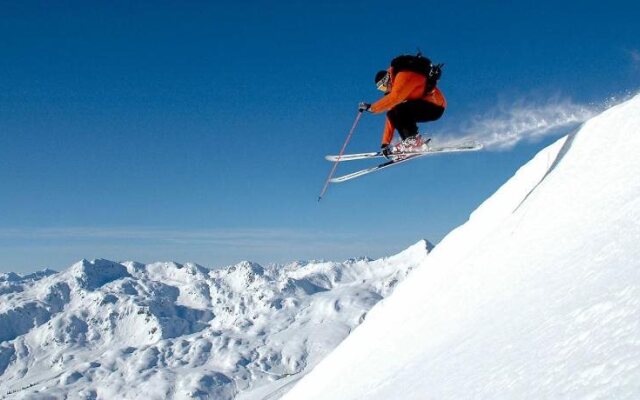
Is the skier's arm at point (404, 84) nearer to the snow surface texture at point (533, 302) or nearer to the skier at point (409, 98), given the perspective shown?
the skier at point (409, 98)

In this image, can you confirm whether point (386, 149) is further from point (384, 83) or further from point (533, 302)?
point (533, 302)

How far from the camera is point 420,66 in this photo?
646 inches

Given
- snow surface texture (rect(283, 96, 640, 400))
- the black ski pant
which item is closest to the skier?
the black ski pant

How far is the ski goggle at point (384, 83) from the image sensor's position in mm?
17078

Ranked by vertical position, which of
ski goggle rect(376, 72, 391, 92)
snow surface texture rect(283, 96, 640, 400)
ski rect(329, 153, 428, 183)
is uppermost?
ski goggle rect(376, 72, 391, 92)

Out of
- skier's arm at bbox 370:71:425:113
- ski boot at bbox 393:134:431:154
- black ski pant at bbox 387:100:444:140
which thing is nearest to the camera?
skier's arm at bbox 370:71:425:113

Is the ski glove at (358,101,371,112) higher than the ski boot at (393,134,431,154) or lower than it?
higher

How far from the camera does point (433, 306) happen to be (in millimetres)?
10594

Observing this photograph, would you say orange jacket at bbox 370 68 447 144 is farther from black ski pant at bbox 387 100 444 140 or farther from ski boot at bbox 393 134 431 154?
ski boot at bbox 393 134 431 154

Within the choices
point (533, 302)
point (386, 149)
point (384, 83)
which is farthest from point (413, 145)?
point (533, 302)

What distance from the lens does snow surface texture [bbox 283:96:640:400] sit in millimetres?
4402

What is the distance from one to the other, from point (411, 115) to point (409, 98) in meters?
0.90

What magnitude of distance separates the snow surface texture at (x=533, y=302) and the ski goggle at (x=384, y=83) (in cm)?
494

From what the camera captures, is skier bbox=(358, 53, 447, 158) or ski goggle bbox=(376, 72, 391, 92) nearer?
skier bbox=(358, 53, 447, 158)
